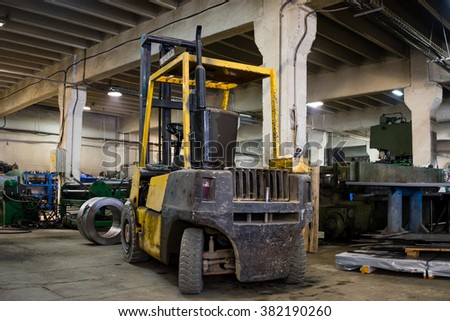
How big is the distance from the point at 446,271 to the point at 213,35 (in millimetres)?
5989

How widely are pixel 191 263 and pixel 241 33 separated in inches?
231

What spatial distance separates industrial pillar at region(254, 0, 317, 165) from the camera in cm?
711

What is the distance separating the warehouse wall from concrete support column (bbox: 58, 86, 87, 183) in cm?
574

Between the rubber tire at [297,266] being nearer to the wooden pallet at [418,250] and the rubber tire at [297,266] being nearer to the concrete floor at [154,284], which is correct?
the concrete floor at [154,284]

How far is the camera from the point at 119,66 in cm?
1116

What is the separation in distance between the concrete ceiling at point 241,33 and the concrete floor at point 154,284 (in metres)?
4.49

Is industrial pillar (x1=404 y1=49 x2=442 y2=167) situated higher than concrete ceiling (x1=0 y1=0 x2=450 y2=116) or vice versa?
concrete ceiling (x1=0 y1=0 x2=450 y2=116)

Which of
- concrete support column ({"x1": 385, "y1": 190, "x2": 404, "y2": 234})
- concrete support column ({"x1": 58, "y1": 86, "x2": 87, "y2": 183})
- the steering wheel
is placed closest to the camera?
the steering wheel

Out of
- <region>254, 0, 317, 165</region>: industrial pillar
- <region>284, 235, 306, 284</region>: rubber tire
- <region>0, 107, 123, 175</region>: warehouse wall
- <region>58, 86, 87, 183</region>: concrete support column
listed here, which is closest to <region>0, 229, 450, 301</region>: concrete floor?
<region>284, 235, 306, 284</region>: rubber tire

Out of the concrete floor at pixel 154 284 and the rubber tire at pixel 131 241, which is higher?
the rubber tire at pixel 131 241

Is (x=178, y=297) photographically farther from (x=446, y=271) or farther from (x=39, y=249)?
(x=39, y=249)

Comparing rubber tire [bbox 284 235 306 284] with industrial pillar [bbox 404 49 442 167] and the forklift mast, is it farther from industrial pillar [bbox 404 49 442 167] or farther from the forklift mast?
industrial pillar [bbox 404 49 442 167]

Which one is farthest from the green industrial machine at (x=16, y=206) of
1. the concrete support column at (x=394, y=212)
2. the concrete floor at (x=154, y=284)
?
the concrete support column at (x=394, y=212)

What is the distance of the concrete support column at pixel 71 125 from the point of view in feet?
43.5
